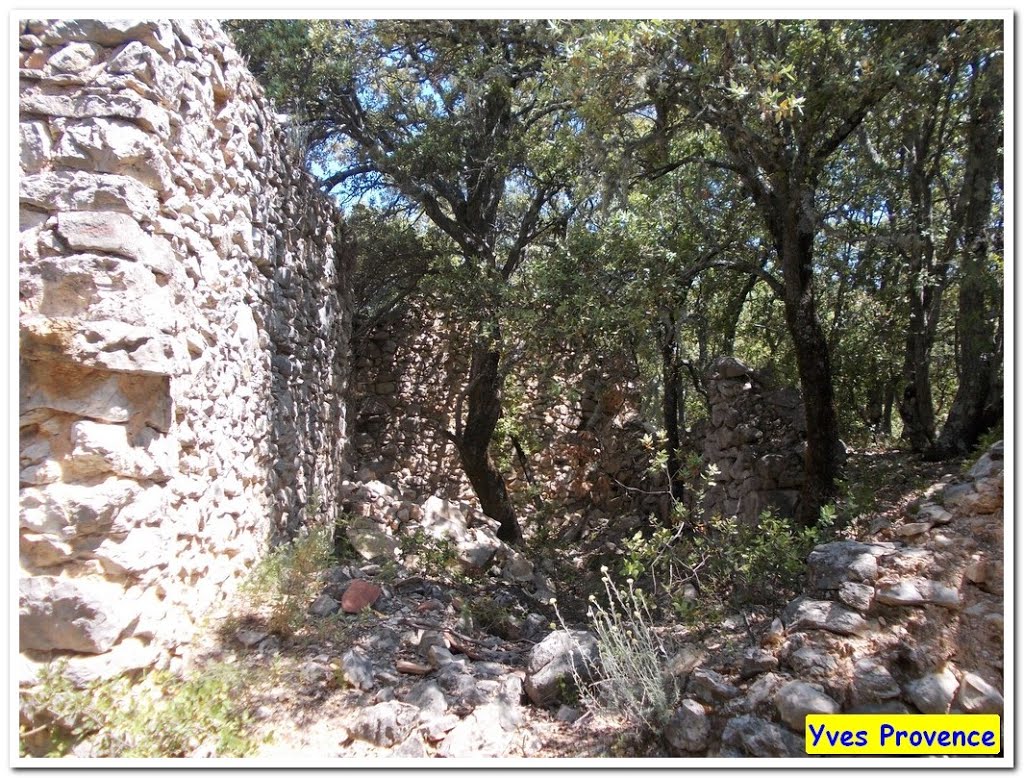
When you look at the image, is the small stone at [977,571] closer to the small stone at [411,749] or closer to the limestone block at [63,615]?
the small stone at [411,749]

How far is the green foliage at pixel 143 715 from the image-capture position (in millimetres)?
2465

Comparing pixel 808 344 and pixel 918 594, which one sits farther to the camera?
pixel 808 344

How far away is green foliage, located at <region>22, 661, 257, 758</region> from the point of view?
2465 millimetres

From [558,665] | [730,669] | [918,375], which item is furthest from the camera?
[918,375]

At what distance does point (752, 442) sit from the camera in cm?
663

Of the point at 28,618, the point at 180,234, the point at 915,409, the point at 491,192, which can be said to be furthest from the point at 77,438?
the point at 915,409

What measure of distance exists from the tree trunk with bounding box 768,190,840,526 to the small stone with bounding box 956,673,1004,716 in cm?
253

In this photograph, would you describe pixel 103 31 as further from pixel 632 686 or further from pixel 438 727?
pixel 632 686

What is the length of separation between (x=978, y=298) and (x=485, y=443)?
4.66 metres

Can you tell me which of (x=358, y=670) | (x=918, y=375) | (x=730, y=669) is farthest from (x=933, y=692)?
(x=918, y=375)

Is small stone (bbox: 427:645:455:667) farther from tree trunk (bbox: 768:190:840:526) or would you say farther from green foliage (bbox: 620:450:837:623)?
tree trunk (bbox: 768:190:840:526)

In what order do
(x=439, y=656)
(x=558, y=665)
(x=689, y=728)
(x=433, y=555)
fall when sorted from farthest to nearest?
1. (x=433, y=555)
2. (x=439, y=656)
3. (x=558, y=665)
4. (x=689, y=728)

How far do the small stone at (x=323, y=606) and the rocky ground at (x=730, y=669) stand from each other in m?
0.17

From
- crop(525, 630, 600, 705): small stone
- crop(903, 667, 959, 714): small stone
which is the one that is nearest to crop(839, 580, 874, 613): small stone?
crop(903, 667, 959, 714): small stone
